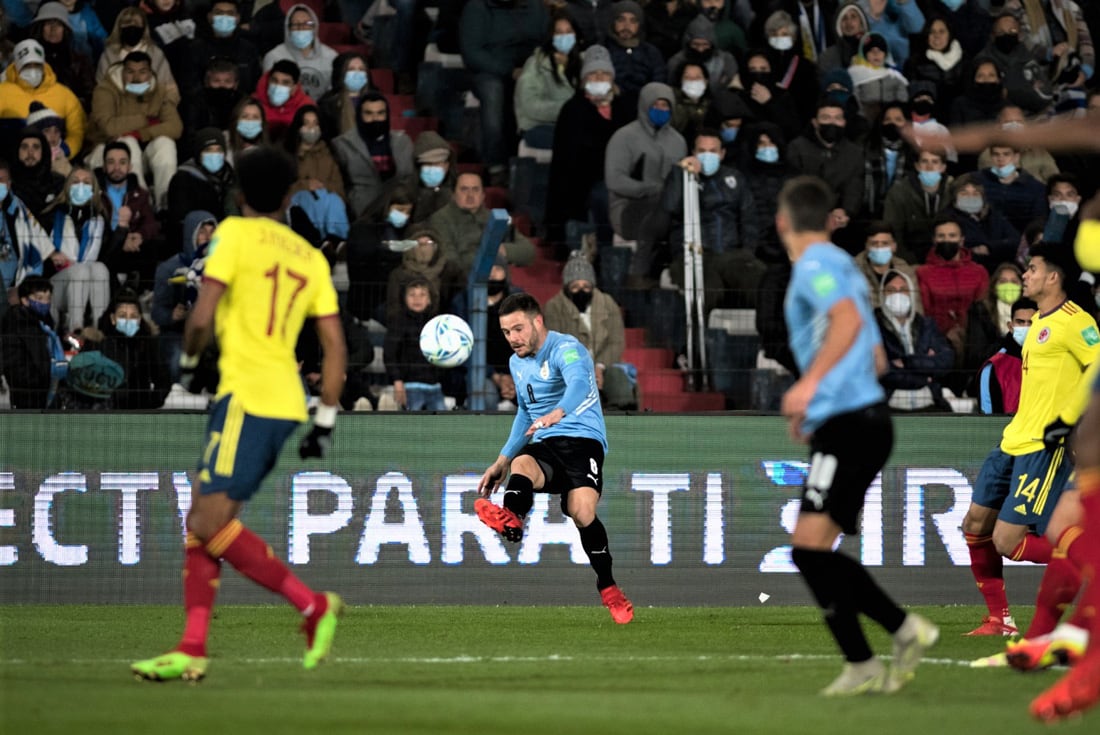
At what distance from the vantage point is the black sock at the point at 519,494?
1170 centimetres

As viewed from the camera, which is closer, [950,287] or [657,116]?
[950,287]

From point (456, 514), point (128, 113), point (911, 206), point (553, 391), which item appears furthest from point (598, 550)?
point (128, 113)

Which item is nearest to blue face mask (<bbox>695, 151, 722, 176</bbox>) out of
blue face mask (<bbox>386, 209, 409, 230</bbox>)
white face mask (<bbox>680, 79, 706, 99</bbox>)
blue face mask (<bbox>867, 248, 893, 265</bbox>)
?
white face mask (<bbox>680, 79, 706, 99</bbox>)

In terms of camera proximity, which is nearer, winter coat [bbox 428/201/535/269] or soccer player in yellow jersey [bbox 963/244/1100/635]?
soccer player in yellow jersey [bbox 963/244/1100/635]

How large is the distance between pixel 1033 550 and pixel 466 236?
6310 mm

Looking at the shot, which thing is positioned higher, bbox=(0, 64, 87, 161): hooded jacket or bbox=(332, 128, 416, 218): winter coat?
bbox=(0, 64, 87, 161): hooded jacket

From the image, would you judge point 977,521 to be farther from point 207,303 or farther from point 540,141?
point 540,141

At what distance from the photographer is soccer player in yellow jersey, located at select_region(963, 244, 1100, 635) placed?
10016 millimetres

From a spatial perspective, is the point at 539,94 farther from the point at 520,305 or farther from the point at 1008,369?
the point at 1008,369

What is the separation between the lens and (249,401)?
7.80m

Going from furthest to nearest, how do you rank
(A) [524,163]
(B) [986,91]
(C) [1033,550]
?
(B) [986,91] → (A) [524,163] → (C) [1033,550]

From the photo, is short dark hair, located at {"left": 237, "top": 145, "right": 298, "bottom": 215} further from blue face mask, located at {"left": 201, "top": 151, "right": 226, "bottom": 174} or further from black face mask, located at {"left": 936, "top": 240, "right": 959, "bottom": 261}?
black face mask, located at {"left": 936, "top": 240, "right": 959, "bottom": 261}

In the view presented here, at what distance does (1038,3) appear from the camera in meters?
20.3

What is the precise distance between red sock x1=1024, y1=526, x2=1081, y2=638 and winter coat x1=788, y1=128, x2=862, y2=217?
7763 mm
